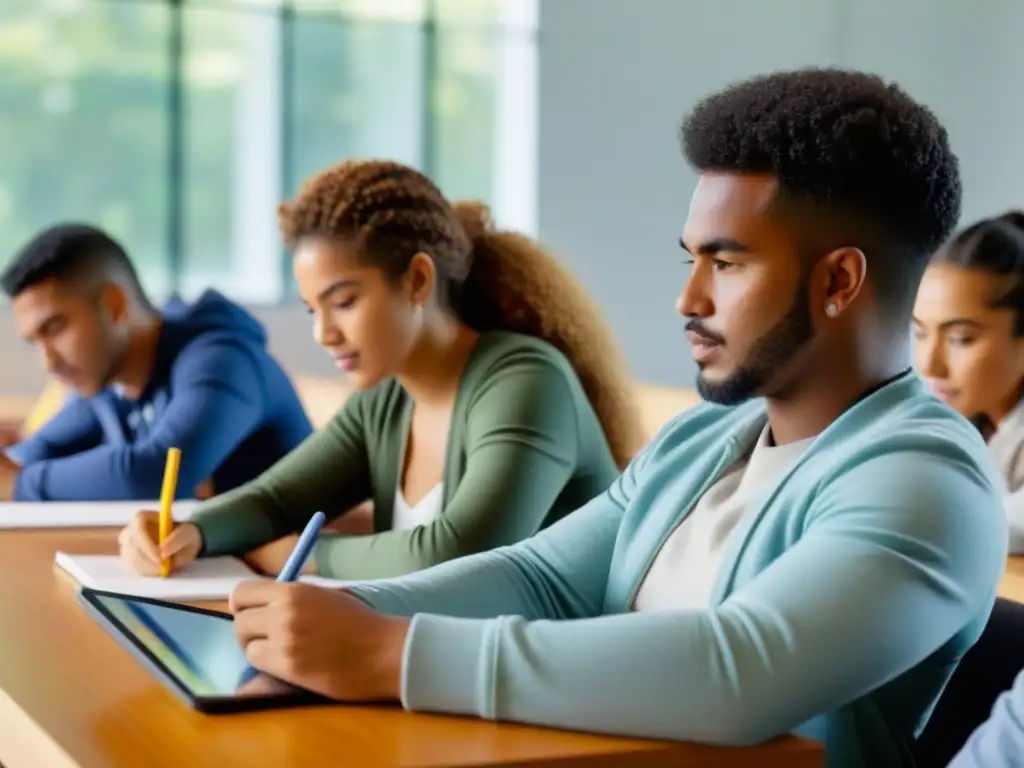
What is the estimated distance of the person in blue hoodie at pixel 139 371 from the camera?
103 inches

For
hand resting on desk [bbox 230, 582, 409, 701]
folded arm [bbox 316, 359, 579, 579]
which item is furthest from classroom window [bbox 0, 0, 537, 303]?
hand resting on desk [bbox 230, 582, 409, 701]

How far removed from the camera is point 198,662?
1197mm

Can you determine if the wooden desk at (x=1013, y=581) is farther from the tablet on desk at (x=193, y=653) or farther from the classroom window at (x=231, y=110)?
the classroom window at (x=231, y=110)

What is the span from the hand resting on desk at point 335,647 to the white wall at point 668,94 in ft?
18.6

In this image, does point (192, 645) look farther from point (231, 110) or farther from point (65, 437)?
point (231, 110)

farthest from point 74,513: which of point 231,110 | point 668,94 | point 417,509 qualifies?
point 668,94

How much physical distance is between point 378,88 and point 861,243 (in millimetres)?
5659

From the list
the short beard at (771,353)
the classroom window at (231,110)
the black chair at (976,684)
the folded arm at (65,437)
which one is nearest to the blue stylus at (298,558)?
the short beard at (771,353)

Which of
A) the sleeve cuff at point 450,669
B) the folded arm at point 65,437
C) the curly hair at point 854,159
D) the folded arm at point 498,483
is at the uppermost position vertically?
the curly hair at point 854,159

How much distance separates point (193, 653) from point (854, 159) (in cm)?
65

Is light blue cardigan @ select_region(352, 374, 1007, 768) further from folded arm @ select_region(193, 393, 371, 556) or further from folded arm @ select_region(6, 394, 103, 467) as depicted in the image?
folded arm @ select_region(6, 394, 103, 467)

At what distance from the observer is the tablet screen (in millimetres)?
1129

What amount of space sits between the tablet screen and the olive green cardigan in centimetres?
51

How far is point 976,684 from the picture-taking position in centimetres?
129
